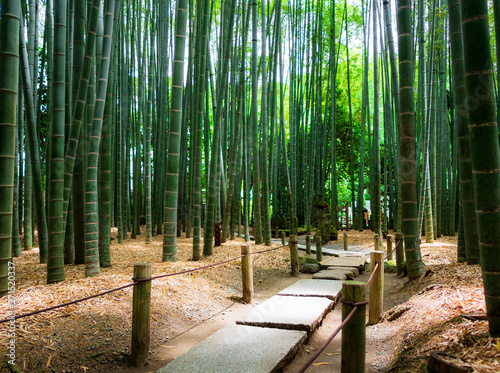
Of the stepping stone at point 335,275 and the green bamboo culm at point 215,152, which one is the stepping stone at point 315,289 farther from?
the green bamboo culm at point 215,152

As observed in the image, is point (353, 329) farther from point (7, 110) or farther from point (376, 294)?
point (7, 110)

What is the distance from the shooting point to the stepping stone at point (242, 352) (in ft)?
5.94

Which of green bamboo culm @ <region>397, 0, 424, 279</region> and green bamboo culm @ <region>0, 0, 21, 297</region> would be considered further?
green bamboo culm @ <region>397, 0, 424, 279</region>

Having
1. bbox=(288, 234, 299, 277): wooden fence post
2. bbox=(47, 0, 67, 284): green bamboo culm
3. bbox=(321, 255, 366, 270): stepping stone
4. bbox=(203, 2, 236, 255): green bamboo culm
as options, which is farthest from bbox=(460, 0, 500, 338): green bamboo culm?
bbox=(321, 255, 366, 270): stepping stone

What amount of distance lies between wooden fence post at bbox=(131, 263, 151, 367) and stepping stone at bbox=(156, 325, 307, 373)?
9.3 inches

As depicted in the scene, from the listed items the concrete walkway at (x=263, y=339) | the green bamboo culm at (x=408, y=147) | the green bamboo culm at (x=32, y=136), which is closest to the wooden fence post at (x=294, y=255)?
the concrete walkway at (x=263, y=339)

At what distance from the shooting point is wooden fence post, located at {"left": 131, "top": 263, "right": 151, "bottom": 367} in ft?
6.56

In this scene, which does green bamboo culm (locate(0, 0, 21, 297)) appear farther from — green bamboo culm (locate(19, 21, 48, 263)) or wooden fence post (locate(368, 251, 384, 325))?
wooden fence post (locate(368, 251, 384, 325))

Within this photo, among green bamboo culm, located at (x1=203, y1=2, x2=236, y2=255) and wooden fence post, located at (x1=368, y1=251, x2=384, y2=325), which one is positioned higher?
green bamboo culm, located at (x1=203, y1=2, x2=236, y2=255)

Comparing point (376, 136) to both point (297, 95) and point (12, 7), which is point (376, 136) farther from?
point (12, 7)

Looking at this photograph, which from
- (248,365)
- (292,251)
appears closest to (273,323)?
(248,365)

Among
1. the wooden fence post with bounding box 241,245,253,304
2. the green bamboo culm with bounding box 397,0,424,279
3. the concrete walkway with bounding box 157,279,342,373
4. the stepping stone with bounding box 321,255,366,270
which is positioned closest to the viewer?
the concrete walkway with bounding box 157,279,342,373

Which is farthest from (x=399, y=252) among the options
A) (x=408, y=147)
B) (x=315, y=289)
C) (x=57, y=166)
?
(x=57, y=166)

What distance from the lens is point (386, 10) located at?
443 cm
